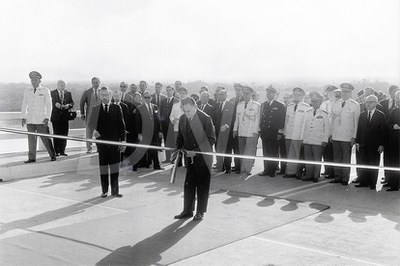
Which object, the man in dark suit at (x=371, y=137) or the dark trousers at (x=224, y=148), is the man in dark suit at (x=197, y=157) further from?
the dark trousers at (x=224, y=148)

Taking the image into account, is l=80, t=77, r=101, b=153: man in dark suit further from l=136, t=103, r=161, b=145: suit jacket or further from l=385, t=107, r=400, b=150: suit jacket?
l=385, t=107, r=400, b=150: suit jacket

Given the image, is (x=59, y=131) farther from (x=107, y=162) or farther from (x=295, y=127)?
(x=295, y=127)

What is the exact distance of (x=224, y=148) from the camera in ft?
36.2

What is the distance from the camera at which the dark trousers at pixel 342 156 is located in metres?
9.30

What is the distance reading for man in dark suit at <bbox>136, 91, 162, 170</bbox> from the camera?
11.0m

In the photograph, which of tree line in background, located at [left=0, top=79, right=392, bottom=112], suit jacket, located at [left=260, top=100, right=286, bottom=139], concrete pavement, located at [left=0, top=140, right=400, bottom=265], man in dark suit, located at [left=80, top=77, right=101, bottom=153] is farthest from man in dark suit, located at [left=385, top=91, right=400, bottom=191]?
man in dark suit, located at [left=80, top=77, right=101, bottom=153]

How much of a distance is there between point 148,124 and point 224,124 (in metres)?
1.72

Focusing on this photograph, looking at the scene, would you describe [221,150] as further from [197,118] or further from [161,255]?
[161,255]

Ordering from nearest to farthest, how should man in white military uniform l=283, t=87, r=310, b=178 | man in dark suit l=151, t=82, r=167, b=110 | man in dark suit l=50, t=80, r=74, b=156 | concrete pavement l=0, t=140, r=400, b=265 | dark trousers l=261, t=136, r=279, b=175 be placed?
1. concrete pavement l=0, t=140, r=400, b=265
2. man in white military uniform l=283, t=87, r=310, b=178
3. dark trousers l=261, t=136, r=279, b=175
4. man in dark suit l=50, t=80, r=74, b=156
5. man in dark suit l=151, t=82, r=167, b=110

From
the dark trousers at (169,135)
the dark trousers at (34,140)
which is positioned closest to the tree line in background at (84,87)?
the dark trousers at (34,140)

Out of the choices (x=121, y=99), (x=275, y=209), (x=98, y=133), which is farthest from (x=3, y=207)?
(x=121, y=99)

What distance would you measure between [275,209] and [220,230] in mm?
1470

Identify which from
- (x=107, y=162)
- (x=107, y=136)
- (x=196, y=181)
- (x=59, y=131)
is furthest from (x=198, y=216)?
(x=59, y=131)

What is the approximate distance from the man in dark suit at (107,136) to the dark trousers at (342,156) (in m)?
4.12
